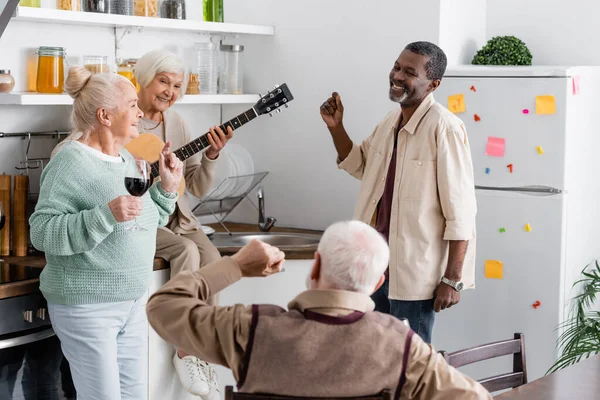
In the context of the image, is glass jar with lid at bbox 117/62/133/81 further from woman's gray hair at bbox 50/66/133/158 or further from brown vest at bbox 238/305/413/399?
brown vest at bbox 238/305/413/399

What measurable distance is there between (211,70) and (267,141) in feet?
1.47

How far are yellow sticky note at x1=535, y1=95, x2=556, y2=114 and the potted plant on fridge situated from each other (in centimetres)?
72

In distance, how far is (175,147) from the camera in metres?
3.62

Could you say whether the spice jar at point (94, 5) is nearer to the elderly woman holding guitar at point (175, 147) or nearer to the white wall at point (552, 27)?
the elderly woman holding guitar at point (175, 147)

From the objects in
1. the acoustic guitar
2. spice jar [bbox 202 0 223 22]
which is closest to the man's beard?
the acoustic guitar

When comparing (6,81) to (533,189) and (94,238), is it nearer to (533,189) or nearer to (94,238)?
(94,238)

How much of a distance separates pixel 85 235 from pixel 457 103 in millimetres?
1850

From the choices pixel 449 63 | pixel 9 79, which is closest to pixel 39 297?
pixel 9 79

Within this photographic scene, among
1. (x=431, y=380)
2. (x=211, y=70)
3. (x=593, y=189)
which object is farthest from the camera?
(x=211, y=70)

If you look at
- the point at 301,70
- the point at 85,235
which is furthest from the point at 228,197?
the point at 85,235

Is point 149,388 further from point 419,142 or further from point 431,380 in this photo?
point 431,380

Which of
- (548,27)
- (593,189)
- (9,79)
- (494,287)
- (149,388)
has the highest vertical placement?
(548,27)

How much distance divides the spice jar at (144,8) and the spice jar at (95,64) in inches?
14.4

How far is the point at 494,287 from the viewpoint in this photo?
3896mm
